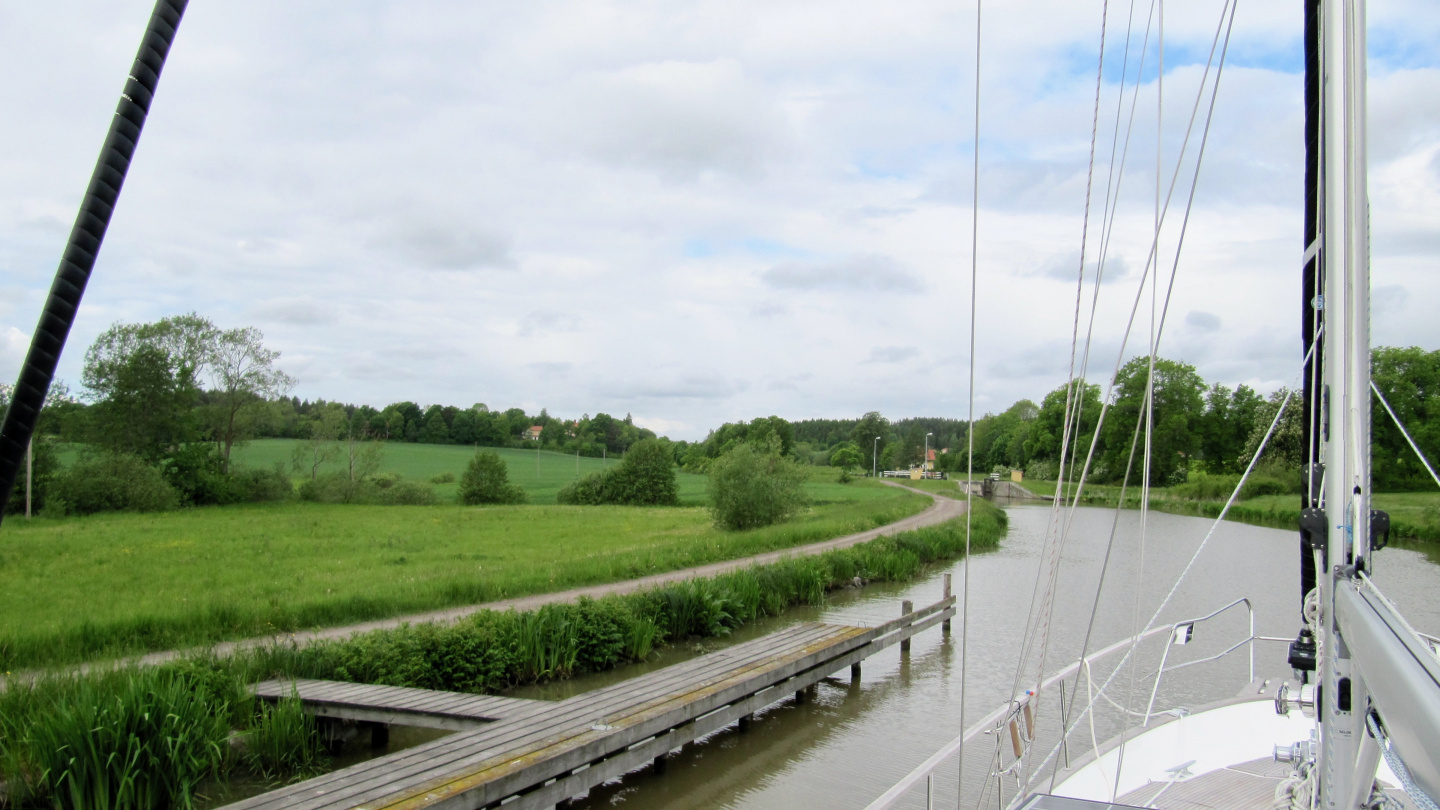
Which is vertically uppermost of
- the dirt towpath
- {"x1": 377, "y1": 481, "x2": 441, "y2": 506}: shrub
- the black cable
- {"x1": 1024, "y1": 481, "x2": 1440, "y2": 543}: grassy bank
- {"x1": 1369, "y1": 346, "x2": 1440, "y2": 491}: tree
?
{"x1": 1369, "y1": 346, "x2": 1440, "y2": 491}: tree

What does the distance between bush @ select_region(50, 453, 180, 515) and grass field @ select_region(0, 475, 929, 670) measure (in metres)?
1.27

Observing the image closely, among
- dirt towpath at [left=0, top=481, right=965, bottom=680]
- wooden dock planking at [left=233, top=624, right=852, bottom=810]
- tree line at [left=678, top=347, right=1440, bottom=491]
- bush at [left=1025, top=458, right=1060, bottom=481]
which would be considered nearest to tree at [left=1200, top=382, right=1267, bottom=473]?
tree line at [left=678, top=347, right=1440, bottom=491]

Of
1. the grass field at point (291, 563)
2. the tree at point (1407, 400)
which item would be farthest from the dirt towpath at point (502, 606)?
the tree at point (1407, 400)

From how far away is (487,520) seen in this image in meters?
35.7

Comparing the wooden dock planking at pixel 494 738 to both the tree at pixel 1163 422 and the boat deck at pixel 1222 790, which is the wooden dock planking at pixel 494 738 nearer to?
the boat deck at pixel 1222 790

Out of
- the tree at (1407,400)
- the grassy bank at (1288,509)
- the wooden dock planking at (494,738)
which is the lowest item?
the wooden dock planking at (494,738)

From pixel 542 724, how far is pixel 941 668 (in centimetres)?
710

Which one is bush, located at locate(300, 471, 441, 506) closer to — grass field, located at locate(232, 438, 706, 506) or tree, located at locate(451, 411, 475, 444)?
grass field, located at locate(232, 438, 706, 506)

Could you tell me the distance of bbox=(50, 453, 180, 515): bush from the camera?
34.8 metres

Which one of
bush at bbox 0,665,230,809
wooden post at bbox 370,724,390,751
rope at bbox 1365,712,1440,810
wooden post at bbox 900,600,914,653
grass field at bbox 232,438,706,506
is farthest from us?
grass field at bbox 232,438,706,506

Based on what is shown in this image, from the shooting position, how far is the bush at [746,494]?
32.7m

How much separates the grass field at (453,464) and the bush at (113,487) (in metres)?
7.11

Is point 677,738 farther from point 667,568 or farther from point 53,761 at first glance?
point 667,568

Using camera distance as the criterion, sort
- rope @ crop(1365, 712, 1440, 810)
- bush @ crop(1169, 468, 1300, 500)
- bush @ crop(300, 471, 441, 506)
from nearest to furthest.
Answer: rope @ crop(1365, 712, 1440, 810)
bush @ crop(1169, 468, 1300, 500)
bush @ crop(300, 471, 441, 506)
